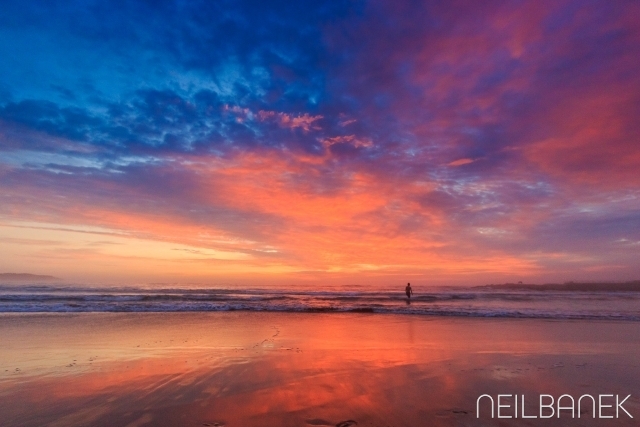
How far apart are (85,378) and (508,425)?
782cm

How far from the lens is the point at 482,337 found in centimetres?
1212

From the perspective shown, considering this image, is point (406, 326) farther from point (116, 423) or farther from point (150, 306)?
point (150, 306)

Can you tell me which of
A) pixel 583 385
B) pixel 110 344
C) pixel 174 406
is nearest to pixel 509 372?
pixel 583 385

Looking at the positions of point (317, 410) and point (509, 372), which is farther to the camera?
point (509, 372)

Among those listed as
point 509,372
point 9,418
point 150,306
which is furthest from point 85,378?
point 150,306

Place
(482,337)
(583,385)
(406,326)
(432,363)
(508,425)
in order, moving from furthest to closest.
→ (406,326), (482,337), (432,363), (583,385), (508,425)

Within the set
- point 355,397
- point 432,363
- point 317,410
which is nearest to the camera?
point 317,410

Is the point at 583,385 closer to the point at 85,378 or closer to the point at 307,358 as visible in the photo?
the point at 307,358

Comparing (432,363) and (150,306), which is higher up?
(432,363)

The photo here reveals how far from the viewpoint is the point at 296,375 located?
23.6ft

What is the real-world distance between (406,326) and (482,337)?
12.7ft

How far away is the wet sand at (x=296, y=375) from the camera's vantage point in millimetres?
5008

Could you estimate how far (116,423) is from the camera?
185 inches

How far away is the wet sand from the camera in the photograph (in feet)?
16.4
